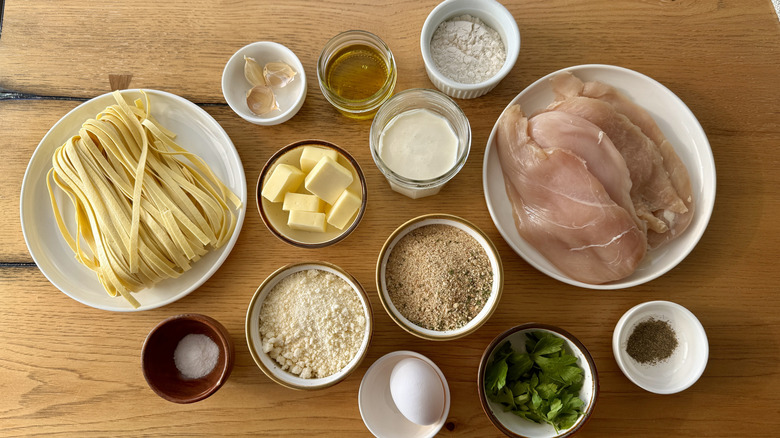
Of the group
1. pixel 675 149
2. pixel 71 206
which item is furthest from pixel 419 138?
pixel 71 206

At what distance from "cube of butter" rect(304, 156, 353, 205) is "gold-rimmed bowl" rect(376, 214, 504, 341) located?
19 centimetres

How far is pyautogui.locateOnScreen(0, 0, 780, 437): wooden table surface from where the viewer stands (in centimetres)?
138

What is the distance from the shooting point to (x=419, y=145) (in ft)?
4.31

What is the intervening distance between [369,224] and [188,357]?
604 millimetres

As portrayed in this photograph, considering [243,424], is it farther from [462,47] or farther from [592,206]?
[462,47]

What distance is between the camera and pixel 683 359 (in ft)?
4.42

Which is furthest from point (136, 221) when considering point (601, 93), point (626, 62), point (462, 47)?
point (626, 62)

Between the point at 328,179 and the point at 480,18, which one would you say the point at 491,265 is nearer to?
the point at 328,179

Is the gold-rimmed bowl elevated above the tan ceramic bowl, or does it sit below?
below

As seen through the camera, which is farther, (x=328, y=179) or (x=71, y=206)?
(x=71, y=206)

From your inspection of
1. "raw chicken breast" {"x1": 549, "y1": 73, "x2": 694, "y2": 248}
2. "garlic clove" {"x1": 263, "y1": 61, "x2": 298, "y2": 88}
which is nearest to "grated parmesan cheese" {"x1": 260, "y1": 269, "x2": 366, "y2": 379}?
"garlic clove" {"x1": 263, "y1": 61, "x2": 298, "y2": 88}

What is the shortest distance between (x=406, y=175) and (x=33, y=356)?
1.18 m

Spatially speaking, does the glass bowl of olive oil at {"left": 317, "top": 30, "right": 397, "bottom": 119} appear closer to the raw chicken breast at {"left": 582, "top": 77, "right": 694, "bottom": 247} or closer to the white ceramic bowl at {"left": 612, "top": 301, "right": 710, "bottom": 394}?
the raw chicken breast at {"left": 582, "top": 77, "right": 694, "bottom": 247}

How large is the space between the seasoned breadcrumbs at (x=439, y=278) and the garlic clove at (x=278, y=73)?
22.9 inches
